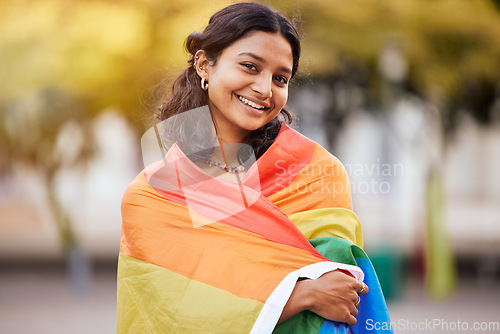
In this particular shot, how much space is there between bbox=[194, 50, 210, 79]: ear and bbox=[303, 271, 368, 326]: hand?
771mm

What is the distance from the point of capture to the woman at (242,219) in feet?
6.25

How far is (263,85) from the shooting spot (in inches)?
77.5

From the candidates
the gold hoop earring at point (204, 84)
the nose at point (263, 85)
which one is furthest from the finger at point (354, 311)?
the gold hoop earring at point (204, 84)

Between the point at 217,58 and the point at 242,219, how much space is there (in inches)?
21.0

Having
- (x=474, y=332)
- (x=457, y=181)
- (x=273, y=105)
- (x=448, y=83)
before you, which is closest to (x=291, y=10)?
(x=273, y=105)

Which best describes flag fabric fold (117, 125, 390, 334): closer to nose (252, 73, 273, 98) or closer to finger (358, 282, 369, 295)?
finger (358, 282, 369, 295)

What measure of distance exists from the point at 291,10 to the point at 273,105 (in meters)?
0.44

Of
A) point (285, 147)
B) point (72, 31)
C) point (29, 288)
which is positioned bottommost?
point (285, 147)

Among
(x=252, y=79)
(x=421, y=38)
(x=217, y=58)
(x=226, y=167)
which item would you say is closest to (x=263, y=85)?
(x=252, y=79)

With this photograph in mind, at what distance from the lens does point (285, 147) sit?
209 centimetres

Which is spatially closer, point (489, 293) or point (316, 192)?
point (316, 192)

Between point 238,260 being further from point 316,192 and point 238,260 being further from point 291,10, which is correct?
point 291,10

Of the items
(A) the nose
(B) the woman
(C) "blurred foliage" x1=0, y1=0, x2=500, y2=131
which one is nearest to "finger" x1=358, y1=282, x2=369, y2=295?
(B) the woman

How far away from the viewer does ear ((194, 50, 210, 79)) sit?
2111 mm
